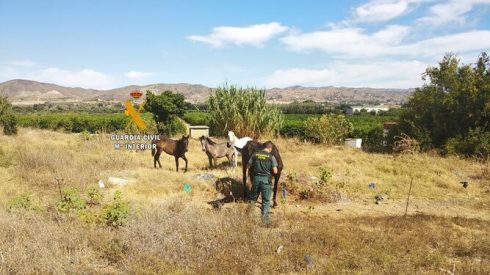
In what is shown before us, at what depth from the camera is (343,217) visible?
30.4 ft

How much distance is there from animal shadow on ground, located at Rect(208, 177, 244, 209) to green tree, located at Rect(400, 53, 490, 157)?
Answer: 12437mm

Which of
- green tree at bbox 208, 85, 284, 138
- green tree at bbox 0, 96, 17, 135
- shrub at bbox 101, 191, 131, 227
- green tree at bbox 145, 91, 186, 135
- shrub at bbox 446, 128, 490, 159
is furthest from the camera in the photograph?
green tree at bbox 145, 91, 186, 135

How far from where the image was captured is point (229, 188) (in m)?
10.9

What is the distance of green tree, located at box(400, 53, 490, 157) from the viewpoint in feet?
60.8

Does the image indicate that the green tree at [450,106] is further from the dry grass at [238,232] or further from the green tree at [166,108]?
the green tree at [166,108]

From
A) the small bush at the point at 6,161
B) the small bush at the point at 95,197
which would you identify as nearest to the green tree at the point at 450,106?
the small bush at the point at 95,197

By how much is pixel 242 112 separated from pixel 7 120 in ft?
50.4

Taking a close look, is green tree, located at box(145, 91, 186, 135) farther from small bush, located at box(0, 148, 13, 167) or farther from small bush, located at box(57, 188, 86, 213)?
small bush, located at box(57, 188, 86, 213)

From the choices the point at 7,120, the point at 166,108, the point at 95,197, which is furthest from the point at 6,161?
the point at 166,108

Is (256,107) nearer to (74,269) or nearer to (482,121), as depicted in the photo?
(482,121)

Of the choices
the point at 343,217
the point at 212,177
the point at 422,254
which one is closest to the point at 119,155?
the point at 212,177

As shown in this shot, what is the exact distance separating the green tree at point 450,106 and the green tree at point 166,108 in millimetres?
15581

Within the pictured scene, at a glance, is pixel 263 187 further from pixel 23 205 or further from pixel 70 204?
pixel 23 205

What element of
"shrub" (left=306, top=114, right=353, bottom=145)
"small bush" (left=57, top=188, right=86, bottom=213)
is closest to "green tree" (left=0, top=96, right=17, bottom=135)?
"shrub" (left=306, top=114, right=353, bottom=145)
